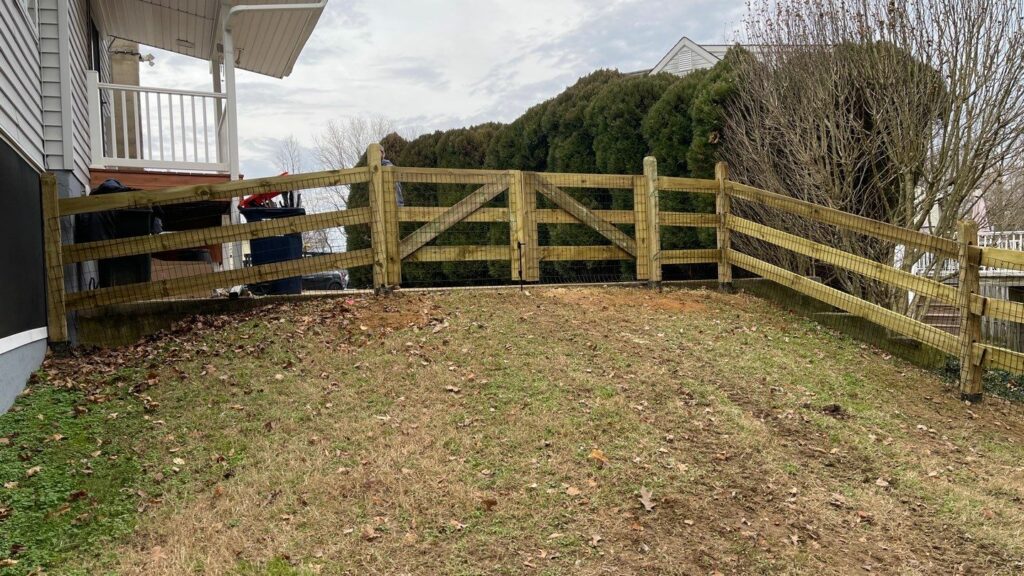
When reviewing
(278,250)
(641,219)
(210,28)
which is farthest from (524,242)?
(210,28)

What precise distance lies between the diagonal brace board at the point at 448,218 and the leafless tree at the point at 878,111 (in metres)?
3.60

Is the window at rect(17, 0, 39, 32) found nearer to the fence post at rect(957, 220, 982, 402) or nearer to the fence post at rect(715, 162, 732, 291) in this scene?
the fence post at rect(715, 162, 732, 291)

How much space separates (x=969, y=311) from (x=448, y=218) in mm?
5292

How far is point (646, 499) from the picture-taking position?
4.47 meters

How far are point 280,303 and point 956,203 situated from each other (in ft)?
25.0

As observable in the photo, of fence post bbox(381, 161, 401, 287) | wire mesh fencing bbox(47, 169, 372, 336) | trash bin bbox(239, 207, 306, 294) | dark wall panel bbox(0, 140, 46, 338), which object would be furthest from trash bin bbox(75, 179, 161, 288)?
fence post bbox(381, 161, 401, 287)

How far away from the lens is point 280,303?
8.05 m

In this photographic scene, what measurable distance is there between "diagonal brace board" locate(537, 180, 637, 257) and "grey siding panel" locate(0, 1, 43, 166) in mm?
5114

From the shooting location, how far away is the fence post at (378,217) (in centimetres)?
817

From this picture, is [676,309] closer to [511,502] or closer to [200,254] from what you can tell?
[511,502]

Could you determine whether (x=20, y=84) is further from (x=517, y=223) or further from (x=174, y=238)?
(x=517, y=223)

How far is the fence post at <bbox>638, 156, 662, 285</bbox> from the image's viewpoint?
369 inches

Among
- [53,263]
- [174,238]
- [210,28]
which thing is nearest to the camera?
[53,263]

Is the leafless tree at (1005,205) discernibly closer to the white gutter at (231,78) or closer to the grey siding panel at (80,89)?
the white gutter at (231,78)
